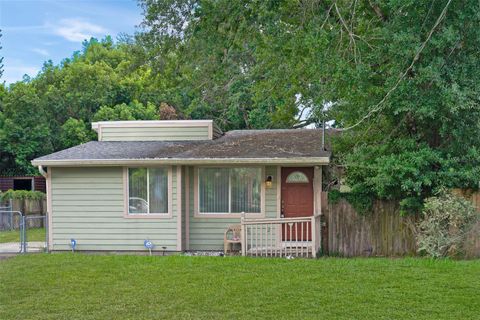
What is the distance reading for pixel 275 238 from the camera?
10531 millimetres

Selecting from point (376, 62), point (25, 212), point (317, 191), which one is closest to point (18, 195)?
point (25, 212)

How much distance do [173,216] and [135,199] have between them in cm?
104

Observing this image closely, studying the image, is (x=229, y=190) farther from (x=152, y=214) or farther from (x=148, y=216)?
(x=148, y=216)

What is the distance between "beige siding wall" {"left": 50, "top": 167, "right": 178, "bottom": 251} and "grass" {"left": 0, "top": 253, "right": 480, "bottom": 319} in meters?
1.58

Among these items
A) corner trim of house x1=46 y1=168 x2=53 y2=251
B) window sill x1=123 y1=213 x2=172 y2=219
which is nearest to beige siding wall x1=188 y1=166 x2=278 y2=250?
window sill x1=123 y1=213 x2=172 y2=219

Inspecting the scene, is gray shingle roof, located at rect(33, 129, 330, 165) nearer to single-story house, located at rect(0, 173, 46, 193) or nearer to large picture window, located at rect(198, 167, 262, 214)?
large picture window, located at rect(198, 167, 262, 214)

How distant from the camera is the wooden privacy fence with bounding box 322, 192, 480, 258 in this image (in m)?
10.1

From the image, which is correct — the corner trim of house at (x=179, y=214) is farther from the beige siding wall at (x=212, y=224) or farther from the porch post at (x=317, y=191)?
the porch post at (x=317, y=191)

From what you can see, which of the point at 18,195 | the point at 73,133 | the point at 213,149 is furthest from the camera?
the point at 73,133

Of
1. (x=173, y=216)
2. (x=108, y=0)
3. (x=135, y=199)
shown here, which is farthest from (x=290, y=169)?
(x=108, y=0)

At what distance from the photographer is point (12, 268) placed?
8914mm

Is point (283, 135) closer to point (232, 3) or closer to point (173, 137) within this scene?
point (173, 137)

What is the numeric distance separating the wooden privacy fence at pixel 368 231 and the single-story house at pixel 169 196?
2.19 feet

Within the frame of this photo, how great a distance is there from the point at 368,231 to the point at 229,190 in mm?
3389
